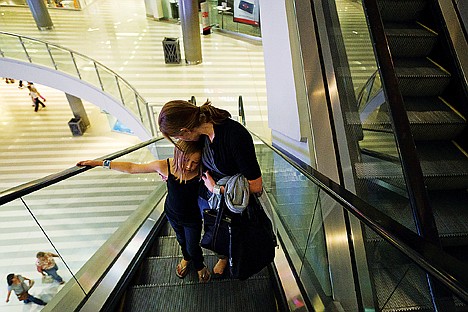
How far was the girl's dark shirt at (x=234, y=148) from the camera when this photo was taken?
1.49 metres

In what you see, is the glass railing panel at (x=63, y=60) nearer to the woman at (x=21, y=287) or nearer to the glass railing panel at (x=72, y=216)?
the glass railing panel at (x=72, y=216)

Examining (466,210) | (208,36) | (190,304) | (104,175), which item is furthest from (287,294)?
(208,36)

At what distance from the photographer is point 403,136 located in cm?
178

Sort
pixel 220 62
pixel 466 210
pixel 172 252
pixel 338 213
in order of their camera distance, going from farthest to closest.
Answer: pixel 220 62
pixel 172 252
pixel 466 210
pixel 338 213

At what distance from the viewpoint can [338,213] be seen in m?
1.78

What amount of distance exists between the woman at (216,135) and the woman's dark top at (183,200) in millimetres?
244

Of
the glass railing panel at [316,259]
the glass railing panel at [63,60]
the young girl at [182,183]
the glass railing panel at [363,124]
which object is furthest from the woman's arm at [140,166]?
the glass railing panel at [63,60]

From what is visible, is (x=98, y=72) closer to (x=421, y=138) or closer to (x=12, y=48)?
(x=12, y=48)

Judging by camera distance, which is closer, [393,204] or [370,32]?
[393,204]

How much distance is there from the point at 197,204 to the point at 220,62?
813 centimetres

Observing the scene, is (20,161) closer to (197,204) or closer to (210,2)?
(210,2)

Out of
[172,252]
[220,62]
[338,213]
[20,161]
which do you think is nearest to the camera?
[338,213]

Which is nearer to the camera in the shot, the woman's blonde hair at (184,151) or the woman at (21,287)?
the woman's blonde hair at (184,151)

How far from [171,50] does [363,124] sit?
779 cm
